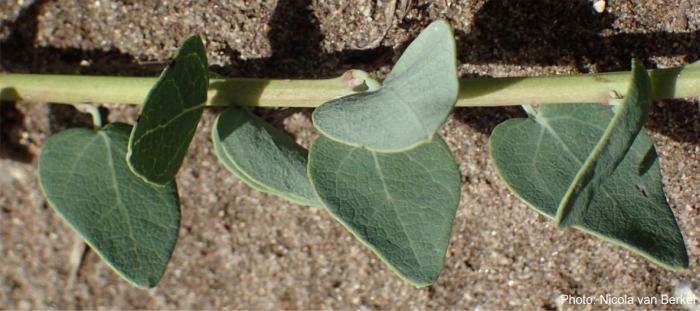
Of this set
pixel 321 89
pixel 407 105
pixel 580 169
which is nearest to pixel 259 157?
pixel 321 89

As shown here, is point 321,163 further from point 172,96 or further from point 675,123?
point 675,123

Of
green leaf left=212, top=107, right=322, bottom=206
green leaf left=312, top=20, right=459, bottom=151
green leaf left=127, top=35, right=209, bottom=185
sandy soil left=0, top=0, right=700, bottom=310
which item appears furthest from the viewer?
sandy soil left=0, top=0, right=700, bottom=310

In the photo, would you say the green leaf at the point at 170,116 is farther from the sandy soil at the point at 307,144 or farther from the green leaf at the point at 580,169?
the green leaf at the point at 580,169

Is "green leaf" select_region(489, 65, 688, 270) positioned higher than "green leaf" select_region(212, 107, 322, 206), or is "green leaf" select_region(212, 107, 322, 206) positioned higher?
"green leaf" select_region(489, 65, 688, 270)

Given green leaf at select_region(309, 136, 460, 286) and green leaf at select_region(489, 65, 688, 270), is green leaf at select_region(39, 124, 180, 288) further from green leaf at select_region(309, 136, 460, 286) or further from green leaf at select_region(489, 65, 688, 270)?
green leaf at select_region(489, 65, 688, 270)

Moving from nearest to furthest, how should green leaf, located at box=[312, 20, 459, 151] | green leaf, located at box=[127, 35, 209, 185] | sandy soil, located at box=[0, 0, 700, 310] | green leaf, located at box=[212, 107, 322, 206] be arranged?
green leaf, located at box=[312, 20, 459, 151] → green leaf, located at box=[127, 35, 209, 185] → green leaf, located at box=[212, 107, 322, 206] → sandy soil, located at box=[0, 0, 700, 310]

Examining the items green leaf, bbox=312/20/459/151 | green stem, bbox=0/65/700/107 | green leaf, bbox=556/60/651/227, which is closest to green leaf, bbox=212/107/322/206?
green stem, bbox=0/65/700/107

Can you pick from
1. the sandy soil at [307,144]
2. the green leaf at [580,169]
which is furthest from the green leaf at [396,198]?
the sandy soil at [307,144]
